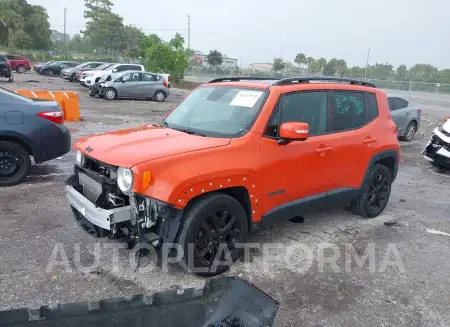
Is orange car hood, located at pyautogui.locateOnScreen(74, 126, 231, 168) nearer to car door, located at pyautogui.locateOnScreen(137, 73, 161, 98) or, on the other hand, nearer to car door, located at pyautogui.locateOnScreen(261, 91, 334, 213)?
car door, located at pyautogui.locateOnScreen(261, 91, 334, 213)

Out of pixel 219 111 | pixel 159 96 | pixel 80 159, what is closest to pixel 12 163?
pixel 80 159

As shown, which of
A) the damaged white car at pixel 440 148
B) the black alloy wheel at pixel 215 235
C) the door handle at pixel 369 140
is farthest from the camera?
the damaged white car at pixel 440 148

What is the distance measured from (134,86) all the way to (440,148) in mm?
15526

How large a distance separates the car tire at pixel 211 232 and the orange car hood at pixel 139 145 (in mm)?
496

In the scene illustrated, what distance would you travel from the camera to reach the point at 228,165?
371cm

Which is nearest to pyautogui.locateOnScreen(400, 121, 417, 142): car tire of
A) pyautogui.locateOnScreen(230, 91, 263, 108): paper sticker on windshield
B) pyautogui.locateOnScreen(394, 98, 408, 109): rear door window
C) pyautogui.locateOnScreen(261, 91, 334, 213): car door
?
pyautogui.locateOnScreen(394, 98, 408, 109): rear door window

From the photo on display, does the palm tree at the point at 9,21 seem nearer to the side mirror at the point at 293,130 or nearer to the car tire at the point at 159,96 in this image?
the car tire at the point at 159,96

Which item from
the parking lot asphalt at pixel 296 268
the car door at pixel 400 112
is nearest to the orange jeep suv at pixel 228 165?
the parking lot asphalt at pixel 296 268

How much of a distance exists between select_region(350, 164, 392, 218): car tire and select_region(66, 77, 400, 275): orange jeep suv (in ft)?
0.18

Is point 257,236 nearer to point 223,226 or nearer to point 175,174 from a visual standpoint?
point 223,226

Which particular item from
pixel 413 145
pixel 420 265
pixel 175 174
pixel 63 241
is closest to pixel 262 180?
pixel 175 174

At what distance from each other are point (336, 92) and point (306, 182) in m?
1.20

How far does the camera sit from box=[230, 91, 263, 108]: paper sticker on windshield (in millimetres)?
4246

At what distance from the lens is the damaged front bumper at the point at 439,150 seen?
8.41m
